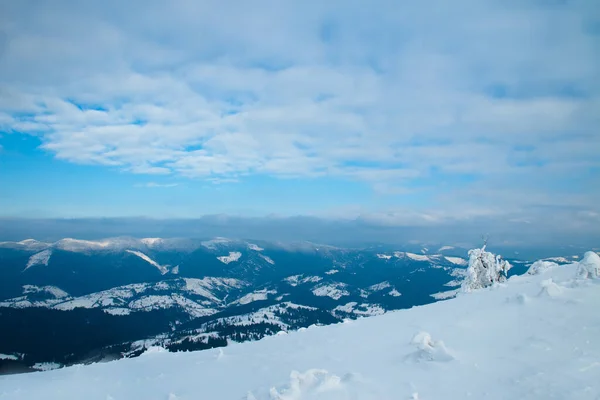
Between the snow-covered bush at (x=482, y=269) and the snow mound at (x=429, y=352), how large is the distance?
53142mm

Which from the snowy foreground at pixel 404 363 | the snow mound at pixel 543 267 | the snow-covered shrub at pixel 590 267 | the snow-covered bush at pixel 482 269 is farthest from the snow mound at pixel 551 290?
the snow-covered bush at pixel 482 269

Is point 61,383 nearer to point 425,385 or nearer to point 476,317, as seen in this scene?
point 425,385

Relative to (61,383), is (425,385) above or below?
above

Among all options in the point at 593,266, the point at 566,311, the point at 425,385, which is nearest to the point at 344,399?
the point at 425,385

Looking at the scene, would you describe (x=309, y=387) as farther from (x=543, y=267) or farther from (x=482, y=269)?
(x=482, y=269)

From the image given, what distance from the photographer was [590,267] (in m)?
21.8

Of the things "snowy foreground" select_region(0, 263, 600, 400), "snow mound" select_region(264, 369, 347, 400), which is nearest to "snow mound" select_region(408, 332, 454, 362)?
"snowy foreground" select_region(0, 263, 600, 400)

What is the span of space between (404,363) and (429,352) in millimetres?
1058

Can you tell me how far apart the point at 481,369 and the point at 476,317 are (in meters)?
5.72

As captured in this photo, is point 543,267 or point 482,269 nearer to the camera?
point 543,267

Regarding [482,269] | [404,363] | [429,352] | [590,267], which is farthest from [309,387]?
[482,269]

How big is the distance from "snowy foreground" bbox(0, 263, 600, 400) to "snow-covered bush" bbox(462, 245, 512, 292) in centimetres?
4554

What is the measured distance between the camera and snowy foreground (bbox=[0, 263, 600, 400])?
11.2 metres

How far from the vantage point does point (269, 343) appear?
1955 centimetres
